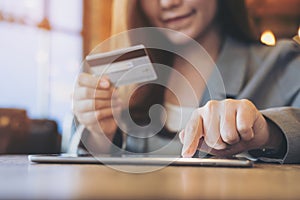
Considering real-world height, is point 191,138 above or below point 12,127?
above

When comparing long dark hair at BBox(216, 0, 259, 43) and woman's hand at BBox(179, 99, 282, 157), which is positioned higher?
→ long dark hair at BBox(216, 0, 259, 43)

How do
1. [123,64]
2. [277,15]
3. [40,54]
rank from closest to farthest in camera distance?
[123,64], [277,15], [40,54]

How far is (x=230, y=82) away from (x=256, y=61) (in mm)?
93

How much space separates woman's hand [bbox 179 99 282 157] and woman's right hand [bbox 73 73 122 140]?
36 centimetres

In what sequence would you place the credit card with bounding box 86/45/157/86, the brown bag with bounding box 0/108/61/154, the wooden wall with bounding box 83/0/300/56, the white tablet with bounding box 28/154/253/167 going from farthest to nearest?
the brown bag with bounding box 0/108/61/154
the wooden wall with bounding box 83/0/300/56
the credit card with bounding box 86/45/157/86
the white tablet with bounding box 28/154/253/167

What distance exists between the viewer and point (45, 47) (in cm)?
330

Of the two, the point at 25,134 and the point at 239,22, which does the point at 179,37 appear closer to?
the point at 239,22

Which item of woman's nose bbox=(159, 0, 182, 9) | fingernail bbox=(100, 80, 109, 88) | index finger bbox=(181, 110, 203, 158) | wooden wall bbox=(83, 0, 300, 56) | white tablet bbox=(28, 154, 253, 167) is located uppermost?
wooden wall bbox=(83, 0, 300, 56)

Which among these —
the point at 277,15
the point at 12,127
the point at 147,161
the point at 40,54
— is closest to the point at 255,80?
the point at 147,161

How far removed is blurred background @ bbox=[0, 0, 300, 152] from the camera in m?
3.08

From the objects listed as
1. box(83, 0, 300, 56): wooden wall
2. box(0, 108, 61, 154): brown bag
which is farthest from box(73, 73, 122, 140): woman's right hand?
box(0, 108, 61, 154): brown bag

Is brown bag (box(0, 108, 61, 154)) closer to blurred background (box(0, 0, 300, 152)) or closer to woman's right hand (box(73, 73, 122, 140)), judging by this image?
blurred background (box(0, 0, 300, 152))

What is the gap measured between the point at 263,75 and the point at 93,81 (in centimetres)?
37

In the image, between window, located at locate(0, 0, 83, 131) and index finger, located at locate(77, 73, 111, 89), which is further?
window, located at locate(0, 0, 83, 131)
